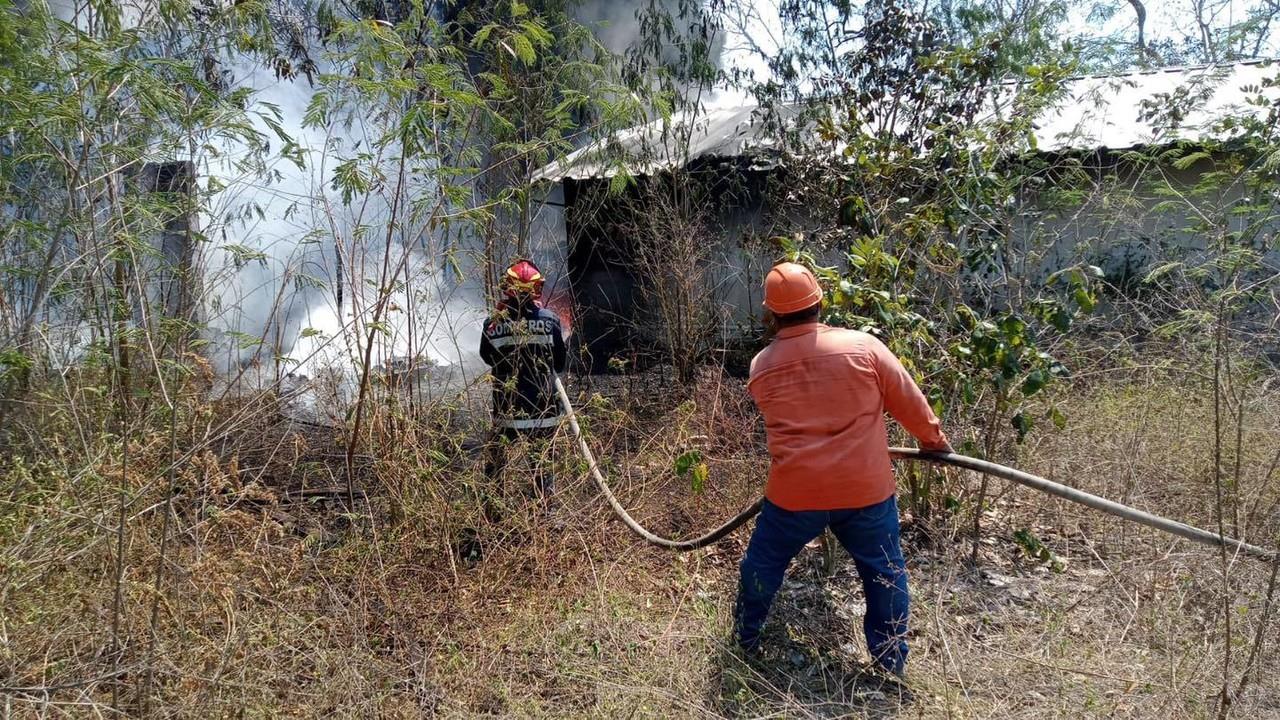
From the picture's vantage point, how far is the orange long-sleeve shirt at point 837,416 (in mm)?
3236

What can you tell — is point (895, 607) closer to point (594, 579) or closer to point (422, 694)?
→ point (594, 579)

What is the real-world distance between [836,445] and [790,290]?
0.63m

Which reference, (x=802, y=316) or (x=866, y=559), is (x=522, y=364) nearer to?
(x=802, y=316)

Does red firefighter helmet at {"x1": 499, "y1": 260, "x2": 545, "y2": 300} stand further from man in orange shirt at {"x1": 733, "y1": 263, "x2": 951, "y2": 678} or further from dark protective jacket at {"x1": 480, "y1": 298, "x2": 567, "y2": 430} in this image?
man in orange shirt at {"x1": 733, "y1": 263, "x2": 951, "y2": 678}

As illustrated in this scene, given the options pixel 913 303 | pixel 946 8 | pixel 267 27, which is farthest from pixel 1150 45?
pixel 267 27

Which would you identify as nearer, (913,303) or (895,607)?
(895,607)

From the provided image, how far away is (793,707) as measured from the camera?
121 inches

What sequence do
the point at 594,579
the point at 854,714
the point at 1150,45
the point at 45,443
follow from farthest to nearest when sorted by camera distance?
1. the point at 1150,45
2. the point at 594,579
3. the point at 45,443
4. the point at 854,714

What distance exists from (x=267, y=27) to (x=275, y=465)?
8.98 ft

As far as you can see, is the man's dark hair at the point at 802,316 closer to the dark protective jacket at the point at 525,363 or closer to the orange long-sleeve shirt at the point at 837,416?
the orange long-sleeve shirt at the point at 837,416

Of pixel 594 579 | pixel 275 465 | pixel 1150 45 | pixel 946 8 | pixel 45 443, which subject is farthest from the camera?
pixel 1150 45

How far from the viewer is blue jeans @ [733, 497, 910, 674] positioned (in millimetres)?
3279

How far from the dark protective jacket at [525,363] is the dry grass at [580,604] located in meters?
0.34

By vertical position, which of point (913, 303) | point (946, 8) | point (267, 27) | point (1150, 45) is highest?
point (1150, 45)
